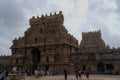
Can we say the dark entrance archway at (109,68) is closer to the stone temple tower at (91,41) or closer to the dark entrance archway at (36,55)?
the dark entrance archway at (36,55)

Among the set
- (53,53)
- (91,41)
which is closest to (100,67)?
(53,53)

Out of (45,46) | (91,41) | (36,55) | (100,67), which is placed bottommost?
(100,67)

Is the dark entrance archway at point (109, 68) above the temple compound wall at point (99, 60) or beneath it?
beneath

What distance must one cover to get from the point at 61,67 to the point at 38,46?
38.1 ft

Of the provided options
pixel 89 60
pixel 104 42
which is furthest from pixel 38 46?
pixel 104 42

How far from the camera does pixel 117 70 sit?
186ft

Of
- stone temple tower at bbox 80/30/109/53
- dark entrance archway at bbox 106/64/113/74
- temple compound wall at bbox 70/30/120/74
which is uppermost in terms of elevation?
stone temple tower at bbox 80/30/109/53

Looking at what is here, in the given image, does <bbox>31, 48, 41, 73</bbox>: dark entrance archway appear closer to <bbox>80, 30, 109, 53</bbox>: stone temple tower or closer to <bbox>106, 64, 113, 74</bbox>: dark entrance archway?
<bbox>106, 64, 113, 74</bbox>: dark entrance archway

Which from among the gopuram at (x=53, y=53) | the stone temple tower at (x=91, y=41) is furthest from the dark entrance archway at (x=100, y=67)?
the stone temple tower at (x=91, y=41)

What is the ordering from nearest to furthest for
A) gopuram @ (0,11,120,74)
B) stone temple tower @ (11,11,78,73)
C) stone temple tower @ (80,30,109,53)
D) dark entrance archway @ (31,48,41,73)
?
gopuram @ (0,11,120,74)
stone temple tower @ (11,11,78,73)
dark entrance archway @ (31,48,41,73)
stone temple tower @ (80,30,109,53)

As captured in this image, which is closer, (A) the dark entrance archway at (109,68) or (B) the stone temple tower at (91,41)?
(A) the dark entrance archway at (109,68)

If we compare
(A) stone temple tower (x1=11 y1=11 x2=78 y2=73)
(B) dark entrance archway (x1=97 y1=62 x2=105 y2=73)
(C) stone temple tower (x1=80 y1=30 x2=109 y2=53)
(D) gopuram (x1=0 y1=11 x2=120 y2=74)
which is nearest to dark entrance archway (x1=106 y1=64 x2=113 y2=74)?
(D) gopuram (x1=0 y1=11 x2=120 y2=74)

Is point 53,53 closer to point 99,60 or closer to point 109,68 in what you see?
point 99,60

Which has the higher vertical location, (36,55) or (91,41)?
(91,41)
